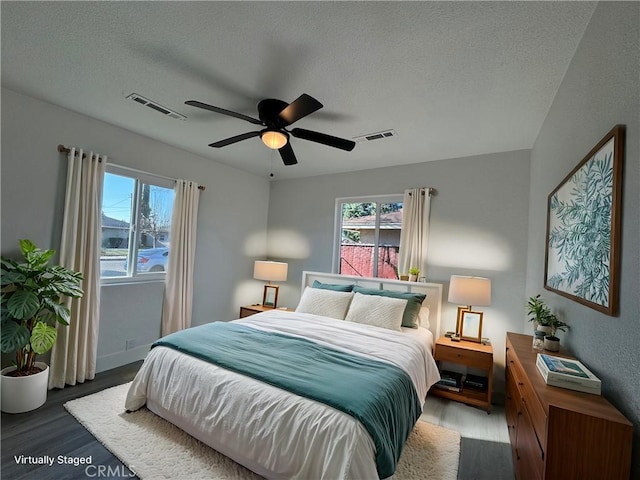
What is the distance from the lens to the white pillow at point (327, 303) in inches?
133

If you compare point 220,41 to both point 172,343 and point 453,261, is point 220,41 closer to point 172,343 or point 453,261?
point 172,343

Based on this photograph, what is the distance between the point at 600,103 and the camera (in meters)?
1.35

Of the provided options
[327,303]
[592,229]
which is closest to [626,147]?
[592,229]

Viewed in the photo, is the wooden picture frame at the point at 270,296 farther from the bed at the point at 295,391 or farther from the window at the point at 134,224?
the window at the point at 134,224

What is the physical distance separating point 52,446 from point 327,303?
2540mm

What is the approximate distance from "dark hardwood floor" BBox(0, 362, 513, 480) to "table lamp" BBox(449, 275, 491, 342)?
0.84 metres

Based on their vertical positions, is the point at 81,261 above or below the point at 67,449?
above

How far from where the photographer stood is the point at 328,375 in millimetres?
1846

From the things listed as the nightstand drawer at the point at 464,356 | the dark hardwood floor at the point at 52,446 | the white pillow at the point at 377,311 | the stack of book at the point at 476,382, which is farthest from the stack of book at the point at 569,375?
the dark hardwood floor at the point at 52,446

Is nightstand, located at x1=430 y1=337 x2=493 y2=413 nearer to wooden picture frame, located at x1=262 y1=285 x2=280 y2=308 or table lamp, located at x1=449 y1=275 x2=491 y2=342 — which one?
table lamp, located at x1=449 y1=275 x2=491 y2=342

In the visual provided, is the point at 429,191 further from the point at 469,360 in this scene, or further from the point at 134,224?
the point at 134,224

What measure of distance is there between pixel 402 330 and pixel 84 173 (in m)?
3.67

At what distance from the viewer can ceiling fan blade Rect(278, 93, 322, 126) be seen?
70.9 inches

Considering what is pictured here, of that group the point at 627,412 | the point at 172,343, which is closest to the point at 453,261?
the point at 627,412
